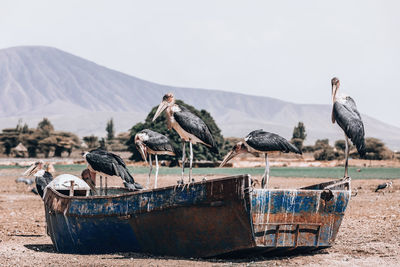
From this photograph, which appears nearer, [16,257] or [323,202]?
[323,202]

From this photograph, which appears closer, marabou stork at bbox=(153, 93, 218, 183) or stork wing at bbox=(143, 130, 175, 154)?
marabou stork at bbox=(153, 93, 218, 183)

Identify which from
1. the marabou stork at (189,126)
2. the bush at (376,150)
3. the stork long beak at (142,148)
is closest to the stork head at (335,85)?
the marabou stork at (189,126)

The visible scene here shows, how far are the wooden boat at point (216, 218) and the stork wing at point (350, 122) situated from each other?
85 centimetres

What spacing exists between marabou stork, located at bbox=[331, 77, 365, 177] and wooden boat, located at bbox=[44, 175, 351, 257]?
818 millimetres

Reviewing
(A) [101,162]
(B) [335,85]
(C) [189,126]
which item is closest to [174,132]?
(A) [101,162]

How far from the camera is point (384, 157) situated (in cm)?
10594

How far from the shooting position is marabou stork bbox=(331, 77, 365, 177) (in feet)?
39.1

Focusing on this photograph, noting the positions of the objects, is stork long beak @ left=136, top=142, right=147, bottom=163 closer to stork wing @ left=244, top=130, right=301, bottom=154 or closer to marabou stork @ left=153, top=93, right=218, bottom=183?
marabou stork @ left=153, top=93, right=218, bottom=183

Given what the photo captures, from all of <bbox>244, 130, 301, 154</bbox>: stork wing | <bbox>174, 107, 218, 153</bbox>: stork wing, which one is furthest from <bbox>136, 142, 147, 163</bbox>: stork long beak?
<bbox>244, 130, 301, 154</bbox>: stork wing

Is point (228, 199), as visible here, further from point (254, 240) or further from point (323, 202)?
point (323, 202)

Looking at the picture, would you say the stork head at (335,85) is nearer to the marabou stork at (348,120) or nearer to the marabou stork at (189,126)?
the marabou stork at (348,120)

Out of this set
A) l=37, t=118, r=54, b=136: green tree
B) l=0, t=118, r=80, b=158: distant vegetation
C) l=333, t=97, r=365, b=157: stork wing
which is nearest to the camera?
l=333, t=97, r=365, b=157: stork wing

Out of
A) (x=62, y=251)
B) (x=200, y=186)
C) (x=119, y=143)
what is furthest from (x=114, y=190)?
(x=119, y=143)

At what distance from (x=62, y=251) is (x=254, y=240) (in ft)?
14.9
